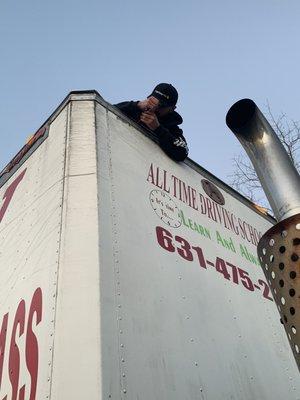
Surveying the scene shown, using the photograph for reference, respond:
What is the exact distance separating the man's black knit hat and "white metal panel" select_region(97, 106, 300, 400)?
0.65m

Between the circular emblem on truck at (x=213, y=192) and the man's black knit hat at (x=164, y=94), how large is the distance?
1.04m

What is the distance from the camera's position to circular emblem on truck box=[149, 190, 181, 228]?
3741mm

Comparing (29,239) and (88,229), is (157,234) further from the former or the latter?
(29,239)

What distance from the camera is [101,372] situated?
7.23 ft

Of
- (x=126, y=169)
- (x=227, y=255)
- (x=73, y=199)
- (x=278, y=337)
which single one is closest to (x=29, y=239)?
(x=73, y=199)

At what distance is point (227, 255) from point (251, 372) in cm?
125

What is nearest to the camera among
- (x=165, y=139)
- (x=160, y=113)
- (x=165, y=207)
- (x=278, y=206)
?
(x=278, y=206)

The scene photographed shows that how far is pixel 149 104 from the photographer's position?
4734 mm

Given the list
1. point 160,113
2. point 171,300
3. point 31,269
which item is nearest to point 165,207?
point 171,300

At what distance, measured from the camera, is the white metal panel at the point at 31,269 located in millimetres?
2465

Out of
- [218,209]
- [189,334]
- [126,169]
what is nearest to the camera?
[189,334]

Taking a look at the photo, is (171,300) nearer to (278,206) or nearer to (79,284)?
(79,284)

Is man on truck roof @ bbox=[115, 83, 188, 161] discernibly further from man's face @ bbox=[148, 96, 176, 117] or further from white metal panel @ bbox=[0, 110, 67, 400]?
white metal panel @ bbox=[0, 110, 67, 400]

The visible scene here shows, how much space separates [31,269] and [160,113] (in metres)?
2.64
